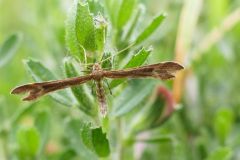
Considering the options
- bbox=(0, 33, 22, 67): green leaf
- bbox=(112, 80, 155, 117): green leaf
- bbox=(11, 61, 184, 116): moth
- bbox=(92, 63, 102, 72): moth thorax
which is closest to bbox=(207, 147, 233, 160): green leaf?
bbox=(112, 80, 155, 117): green leaf

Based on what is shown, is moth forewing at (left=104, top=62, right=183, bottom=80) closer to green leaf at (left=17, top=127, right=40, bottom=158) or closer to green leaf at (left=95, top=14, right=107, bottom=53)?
green leaf at (left=95, top=14, right=107, bottom=53)

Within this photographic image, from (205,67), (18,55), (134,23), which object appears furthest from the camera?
(18,55)

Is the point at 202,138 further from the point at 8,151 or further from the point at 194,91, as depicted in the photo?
the point at 8,151

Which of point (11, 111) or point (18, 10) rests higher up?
point (18, 10)

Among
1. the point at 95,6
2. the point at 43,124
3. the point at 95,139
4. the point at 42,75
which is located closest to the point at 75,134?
the point at 43,124

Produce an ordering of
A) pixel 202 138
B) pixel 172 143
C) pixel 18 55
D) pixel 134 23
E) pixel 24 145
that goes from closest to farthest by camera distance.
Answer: pixel 134 23, pixel 24 145, pixel 172 143, pixel 202 138, pixel 18 55

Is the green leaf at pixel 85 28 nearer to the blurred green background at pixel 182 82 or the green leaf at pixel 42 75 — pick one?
the green leaf at pixel 42 75

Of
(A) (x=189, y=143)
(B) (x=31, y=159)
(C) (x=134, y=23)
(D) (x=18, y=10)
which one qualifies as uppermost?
(D) (x=18, y=10)

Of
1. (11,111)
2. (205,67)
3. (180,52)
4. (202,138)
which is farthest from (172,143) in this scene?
(11,111)
